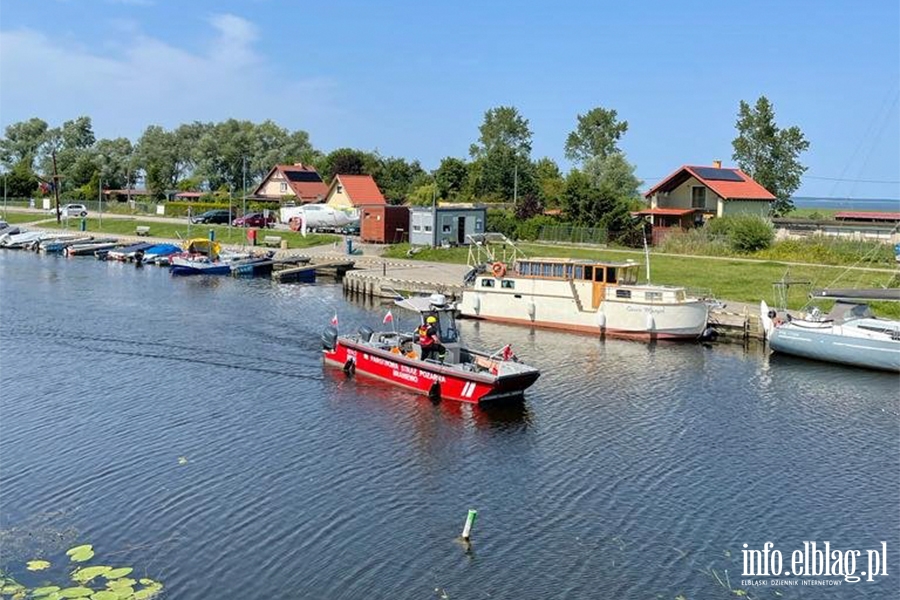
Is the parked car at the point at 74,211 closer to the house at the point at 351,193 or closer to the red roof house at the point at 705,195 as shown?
the house at the point at 351,193

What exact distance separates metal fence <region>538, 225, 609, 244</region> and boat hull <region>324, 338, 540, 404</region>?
4559 centimetres

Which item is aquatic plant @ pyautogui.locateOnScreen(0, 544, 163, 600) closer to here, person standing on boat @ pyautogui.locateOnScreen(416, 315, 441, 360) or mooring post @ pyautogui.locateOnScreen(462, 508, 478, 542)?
mooring post @ pyautogui.locateOnScreen(462, 508, 478, 542)

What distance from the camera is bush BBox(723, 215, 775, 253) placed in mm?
70188

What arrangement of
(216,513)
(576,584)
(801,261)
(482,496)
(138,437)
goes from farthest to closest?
(801,261) < (138,437) < (482,496) < (216,513) < (576,584)

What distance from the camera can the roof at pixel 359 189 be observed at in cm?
9925

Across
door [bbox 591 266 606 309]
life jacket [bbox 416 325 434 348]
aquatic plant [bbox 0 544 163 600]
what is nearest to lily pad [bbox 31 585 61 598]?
aquatic plant [bbox 0 544 163 600]

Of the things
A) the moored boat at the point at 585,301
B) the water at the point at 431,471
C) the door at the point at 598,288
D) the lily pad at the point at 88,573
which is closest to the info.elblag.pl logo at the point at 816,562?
the water at the point at 431,471

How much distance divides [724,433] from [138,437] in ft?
60.8

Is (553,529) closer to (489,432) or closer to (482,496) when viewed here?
(482,496)

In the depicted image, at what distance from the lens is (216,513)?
2419cm

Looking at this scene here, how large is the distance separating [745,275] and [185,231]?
56.3 metres

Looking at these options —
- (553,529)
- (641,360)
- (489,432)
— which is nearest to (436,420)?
(489,432)

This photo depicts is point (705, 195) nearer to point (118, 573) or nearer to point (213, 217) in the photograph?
point (213, 217)

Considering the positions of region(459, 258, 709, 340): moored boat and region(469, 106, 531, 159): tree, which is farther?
region(469, 106, 531, 159): tree
